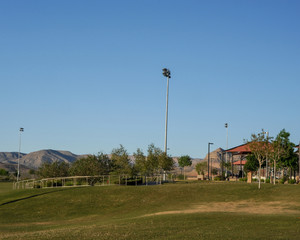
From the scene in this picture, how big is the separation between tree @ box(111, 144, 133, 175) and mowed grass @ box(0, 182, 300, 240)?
528 inches

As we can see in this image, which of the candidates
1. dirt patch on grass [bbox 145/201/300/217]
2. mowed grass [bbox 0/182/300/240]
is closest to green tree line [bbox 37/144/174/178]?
mowed grass [bbox 0/182/300/240]

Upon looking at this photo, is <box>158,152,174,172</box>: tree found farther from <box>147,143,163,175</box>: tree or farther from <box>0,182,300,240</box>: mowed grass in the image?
<box>0,182,300,240</box>: mowed grass

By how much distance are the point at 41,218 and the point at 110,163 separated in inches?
1339

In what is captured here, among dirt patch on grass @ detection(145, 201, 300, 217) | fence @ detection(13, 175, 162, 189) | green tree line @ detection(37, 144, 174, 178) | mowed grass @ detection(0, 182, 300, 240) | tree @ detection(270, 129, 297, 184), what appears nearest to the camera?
mowed grass @ detection(0, 182, 300, 240)

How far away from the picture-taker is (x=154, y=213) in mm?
30719

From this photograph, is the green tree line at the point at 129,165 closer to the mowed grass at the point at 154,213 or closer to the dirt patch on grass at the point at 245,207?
the mowed grass at the point at 154,213

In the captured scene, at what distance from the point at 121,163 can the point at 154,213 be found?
36.3 meters

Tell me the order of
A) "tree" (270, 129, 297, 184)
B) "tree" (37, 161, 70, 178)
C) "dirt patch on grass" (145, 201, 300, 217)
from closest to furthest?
1. "dirt patch on grass" (145, 201, 300, 217)
2. "tree" (270, 129, 297, 184)
3. "tree" (37, 161, 70, 178)

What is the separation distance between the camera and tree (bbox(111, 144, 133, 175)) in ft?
196

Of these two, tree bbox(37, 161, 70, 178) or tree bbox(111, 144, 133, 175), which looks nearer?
tree bbox(111, 144, 133, 175)

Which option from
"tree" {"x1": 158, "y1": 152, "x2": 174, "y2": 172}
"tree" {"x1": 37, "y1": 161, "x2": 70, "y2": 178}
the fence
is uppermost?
"tree" {"x1": 158, "y1": 152, "x2": 174, "y2": 172}

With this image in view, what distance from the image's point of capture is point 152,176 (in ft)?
→ 195

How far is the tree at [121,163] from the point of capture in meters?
59.7

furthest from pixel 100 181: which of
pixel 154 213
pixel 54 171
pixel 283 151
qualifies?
pixel 154 213
